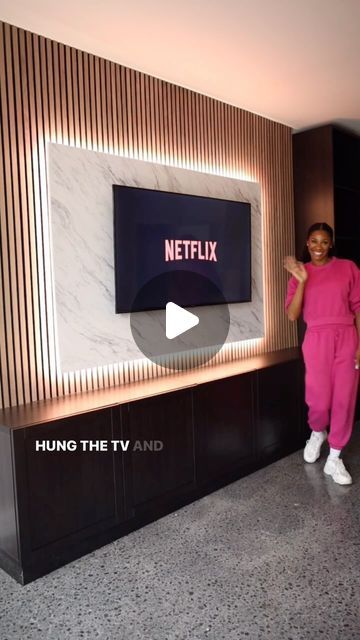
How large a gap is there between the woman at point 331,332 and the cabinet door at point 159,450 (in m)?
0.97

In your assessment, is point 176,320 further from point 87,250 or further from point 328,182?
point 328,182

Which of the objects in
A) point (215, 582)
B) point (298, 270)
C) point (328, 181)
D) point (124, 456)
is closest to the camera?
point (215, 582)

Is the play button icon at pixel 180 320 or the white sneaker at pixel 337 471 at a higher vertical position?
the play button icon at pixel 180 320

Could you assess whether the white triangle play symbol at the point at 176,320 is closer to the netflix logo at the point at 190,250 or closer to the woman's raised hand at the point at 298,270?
the netflix logo at the point at 190,250

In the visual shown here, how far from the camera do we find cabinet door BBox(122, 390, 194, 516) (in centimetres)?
254

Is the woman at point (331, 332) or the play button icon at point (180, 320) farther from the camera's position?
the woman at point (331, 332)

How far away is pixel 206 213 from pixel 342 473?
1.91 metres

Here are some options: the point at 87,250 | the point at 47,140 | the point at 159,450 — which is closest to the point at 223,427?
the point at 159,450

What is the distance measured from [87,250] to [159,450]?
3.80ft

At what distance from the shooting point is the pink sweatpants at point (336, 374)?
318 cm

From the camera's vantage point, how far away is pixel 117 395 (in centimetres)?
267

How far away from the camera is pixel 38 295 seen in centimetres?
254

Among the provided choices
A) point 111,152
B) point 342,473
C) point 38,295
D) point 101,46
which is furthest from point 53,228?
point 342,473

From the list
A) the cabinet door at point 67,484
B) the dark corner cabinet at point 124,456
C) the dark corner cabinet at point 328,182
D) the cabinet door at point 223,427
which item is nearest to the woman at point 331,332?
the dark corner cabinet at point 124,456
